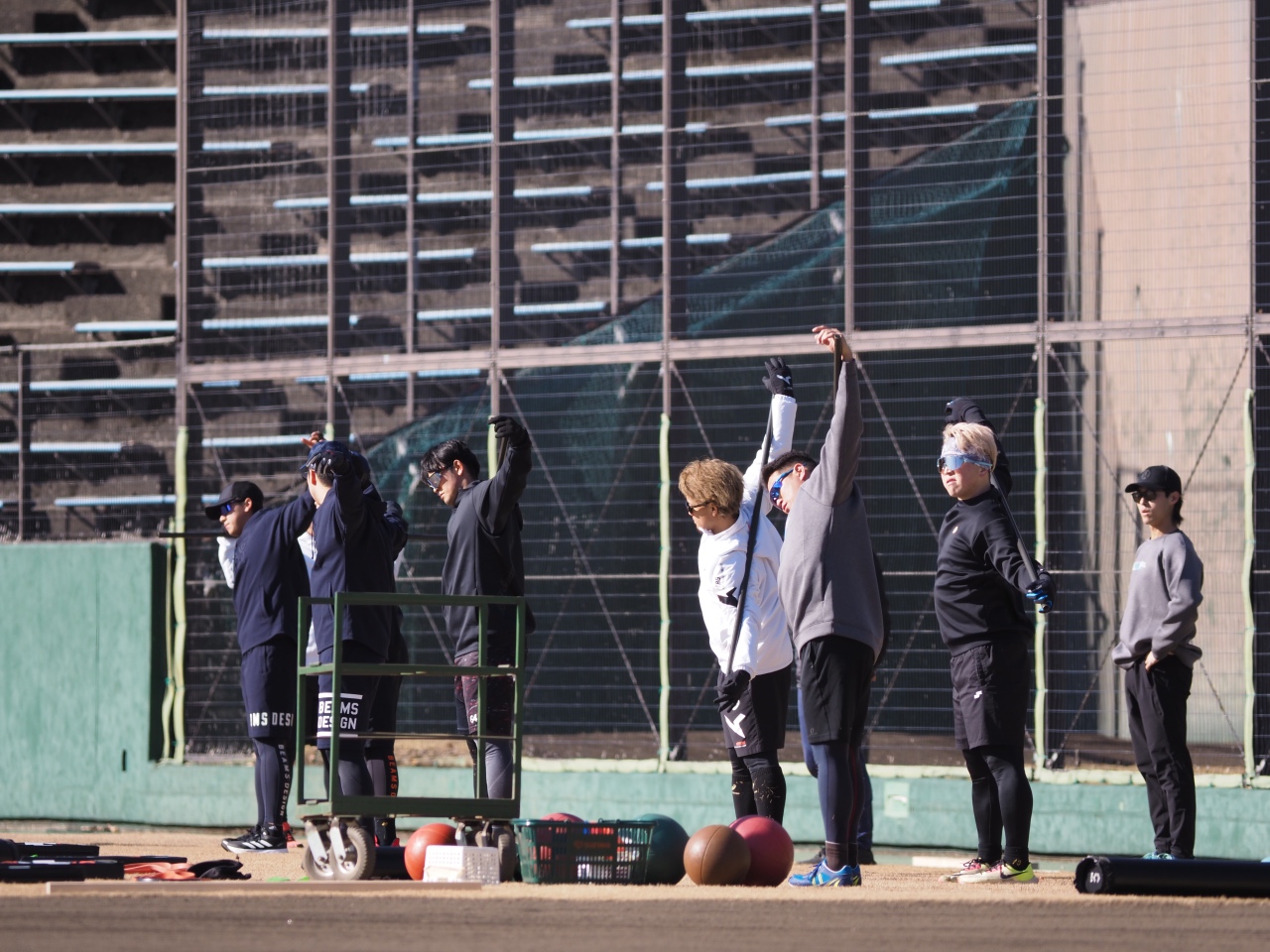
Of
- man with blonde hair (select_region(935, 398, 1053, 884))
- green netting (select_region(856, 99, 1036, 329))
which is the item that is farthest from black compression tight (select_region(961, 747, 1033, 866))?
green netting (select_region(856, 99, 1036, 329))

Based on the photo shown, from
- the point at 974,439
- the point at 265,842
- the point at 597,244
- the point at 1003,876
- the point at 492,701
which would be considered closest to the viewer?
the point at 1003,876

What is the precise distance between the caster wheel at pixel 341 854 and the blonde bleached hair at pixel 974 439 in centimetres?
248

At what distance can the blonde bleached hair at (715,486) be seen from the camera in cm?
705

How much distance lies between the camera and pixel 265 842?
799 cm

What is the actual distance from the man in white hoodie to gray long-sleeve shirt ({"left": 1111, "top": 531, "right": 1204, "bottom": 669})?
1.41 metres

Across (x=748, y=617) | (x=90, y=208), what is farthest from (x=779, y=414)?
(x=90, y=208)

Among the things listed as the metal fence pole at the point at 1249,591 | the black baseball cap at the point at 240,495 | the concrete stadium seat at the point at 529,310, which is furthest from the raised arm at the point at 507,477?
the concrete stadium seat at the point at 529,310

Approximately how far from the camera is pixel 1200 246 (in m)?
11.3

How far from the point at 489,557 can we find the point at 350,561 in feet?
1.80

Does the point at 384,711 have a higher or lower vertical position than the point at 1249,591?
lower

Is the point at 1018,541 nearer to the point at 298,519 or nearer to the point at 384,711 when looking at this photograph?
the point at 384,711

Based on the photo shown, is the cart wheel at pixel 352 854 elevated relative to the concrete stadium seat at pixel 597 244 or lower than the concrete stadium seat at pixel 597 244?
lower

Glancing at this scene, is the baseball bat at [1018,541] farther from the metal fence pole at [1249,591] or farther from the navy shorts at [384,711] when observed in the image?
the metal fence pole at [1249,591]

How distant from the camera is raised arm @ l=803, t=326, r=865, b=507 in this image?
6.40m
